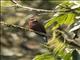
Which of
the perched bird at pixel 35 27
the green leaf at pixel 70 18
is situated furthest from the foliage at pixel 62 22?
the perched bird at pixel 35 27

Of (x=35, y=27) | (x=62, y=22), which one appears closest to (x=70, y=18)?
(x=62, y=22)

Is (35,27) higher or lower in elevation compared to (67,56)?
higher

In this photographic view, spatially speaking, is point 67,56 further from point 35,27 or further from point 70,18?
point 35,27

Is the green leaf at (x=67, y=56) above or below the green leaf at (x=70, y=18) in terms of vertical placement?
below

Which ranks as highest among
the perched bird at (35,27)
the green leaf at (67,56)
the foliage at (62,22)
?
the perched bird at (35,27)

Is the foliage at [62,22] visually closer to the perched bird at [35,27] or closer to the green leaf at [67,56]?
the green leaf at [67,56]

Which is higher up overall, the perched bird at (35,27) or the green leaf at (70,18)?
the perched bird at (35,27)

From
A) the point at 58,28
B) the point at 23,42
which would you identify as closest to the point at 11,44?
the point at 23,42

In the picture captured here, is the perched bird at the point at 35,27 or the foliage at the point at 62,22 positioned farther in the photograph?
the perched bird at the point at 35,27

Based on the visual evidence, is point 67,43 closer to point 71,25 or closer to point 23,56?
point 71,25

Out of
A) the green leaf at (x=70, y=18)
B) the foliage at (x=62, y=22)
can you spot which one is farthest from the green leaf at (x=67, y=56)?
the green leaf at (x=70, y=18)

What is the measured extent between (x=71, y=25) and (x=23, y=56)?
9.29 ft

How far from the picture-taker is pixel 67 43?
112 centimetres

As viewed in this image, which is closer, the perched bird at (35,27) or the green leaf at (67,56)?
the green leaf at (67,56)
